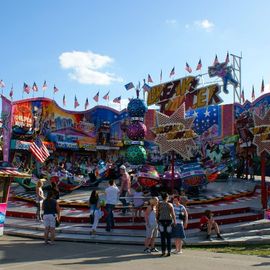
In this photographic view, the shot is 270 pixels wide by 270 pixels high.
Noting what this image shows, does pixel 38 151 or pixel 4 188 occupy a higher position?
pixel 38 151

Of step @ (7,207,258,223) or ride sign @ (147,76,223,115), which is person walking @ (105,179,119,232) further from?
ride sign @ (147,76,223,115)

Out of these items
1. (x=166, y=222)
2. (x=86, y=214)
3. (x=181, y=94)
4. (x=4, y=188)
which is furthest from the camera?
(x=181, y=94)

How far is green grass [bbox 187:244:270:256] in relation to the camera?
10648 millimetres

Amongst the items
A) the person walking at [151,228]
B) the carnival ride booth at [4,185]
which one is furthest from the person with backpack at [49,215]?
the person walking at [151,228]

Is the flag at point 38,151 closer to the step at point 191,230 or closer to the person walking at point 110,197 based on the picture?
the step at point 191,230

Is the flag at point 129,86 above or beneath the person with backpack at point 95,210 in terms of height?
above

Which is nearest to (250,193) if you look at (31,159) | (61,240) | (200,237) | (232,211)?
(232,211)

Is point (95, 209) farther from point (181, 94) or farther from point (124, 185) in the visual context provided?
point (181, 94)

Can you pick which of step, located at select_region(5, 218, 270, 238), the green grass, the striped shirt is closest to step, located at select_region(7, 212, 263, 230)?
step, located at select_region(5, 218, 270, 238)

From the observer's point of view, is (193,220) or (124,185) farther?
(124,185)

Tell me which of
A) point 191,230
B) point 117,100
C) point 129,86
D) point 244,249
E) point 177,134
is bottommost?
point 244,249

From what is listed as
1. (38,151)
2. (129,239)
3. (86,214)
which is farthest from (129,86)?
(129,239)

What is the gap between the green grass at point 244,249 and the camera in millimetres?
10648

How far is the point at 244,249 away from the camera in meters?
11.3
